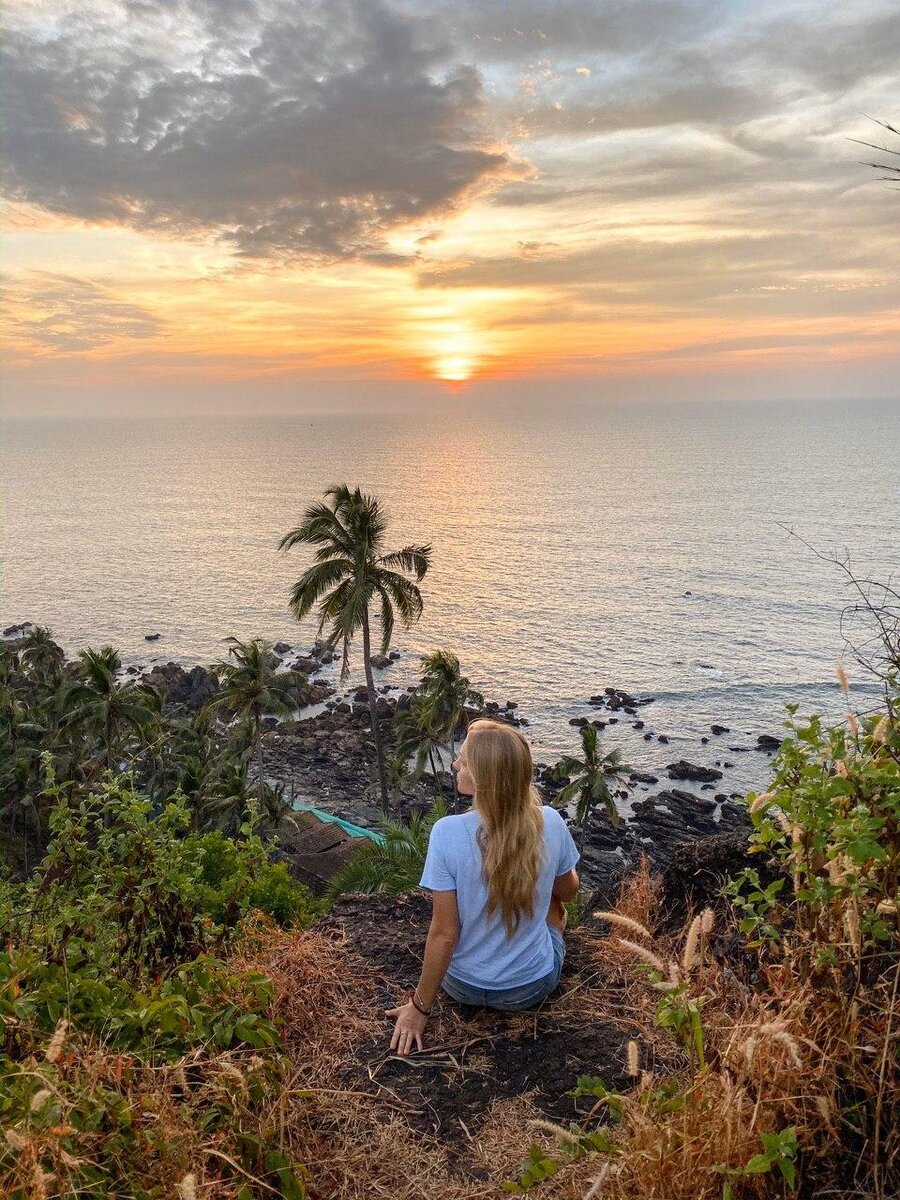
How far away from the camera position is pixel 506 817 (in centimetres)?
445

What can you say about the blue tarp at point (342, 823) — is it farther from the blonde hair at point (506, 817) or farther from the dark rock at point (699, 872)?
the blonde hair at point (506, 817)

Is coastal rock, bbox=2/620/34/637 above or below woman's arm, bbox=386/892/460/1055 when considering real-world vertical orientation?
below

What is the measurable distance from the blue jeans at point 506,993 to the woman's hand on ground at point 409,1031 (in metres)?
0.32

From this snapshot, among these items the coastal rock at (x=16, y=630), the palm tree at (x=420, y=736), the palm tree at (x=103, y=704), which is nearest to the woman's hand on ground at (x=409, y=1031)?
the palm tree at (x=103, y=704)

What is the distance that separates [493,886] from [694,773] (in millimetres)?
37306

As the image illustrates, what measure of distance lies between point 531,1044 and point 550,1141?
3.04ft

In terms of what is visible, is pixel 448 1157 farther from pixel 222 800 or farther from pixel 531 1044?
pixel 222 800

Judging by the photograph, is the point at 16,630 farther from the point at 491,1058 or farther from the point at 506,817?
the point at 506,817

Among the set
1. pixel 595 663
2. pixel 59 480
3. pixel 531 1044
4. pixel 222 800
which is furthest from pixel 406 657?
pixel 59 480

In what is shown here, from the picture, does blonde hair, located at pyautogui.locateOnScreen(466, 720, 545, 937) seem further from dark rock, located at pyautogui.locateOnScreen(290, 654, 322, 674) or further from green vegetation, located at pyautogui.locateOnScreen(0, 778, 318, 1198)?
dark rock, located at pyautogui.locateOnScreen(290, 654, 322, 674)

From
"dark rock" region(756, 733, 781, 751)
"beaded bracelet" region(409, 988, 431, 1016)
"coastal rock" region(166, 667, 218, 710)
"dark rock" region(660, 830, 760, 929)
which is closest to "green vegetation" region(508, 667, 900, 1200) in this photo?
"beaded bracelet" region(409, 988, 431, 1016)

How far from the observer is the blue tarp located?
30.6m

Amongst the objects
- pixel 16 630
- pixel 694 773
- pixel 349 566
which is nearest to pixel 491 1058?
pixel 349 566

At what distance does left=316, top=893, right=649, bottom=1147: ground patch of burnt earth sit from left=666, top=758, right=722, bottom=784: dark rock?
35.6 m
